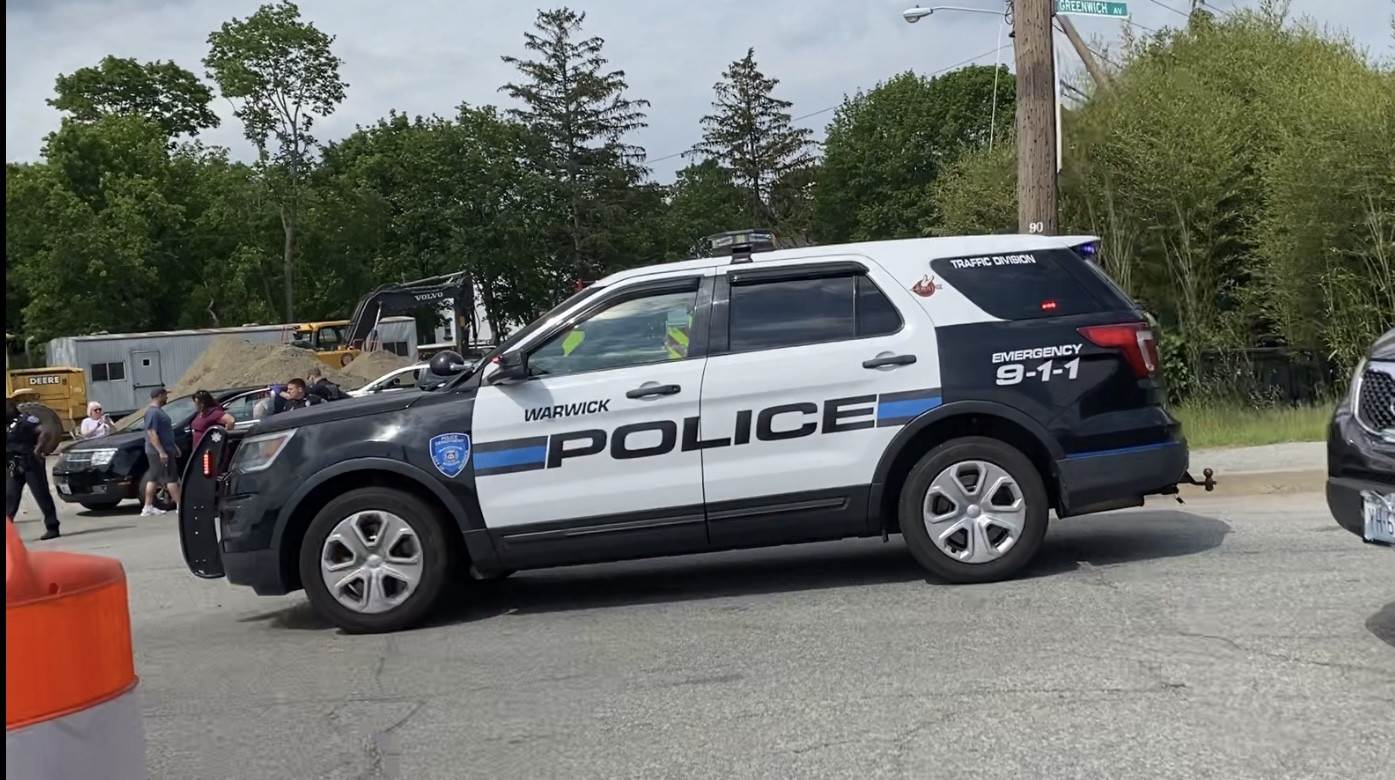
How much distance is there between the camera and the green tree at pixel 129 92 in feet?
189

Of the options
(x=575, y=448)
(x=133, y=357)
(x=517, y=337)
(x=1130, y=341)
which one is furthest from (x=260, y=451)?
(x=133, y=357)

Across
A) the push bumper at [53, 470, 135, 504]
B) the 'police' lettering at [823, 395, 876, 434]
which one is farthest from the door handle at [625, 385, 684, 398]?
the push bumper at [53, 470, 135, 504]

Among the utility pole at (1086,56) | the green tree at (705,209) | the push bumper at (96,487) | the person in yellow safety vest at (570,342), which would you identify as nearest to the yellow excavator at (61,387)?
the push bumper at (96,487)

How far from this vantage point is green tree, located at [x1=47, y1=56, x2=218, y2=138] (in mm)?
57625

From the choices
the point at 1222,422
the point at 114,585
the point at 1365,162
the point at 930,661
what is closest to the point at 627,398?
the point at 930,661

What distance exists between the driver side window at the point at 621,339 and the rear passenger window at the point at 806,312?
0.99 ft

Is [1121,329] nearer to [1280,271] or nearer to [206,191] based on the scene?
[1280,271]

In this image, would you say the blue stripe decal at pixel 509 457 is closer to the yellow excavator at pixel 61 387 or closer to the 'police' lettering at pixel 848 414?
the 'police' lettering at pixel 848 414

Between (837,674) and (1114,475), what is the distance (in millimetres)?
2375

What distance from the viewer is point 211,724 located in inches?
223

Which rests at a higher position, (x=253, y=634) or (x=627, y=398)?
(x=627, y=398)

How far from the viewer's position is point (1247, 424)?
14.2 metres

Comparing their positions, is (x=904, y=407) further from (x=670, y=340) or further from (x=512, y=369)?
(x=512, y=369)

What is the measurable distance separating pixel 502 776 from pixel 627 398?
2.72 meters
